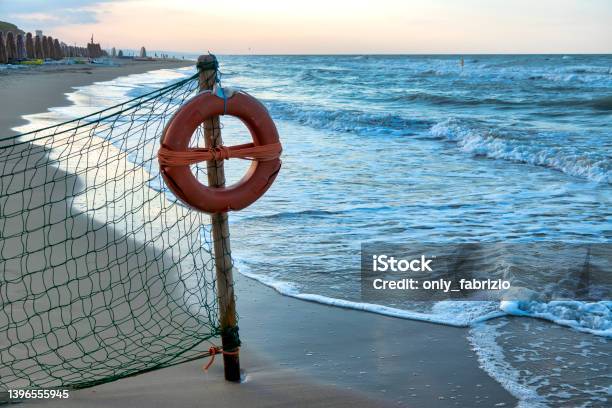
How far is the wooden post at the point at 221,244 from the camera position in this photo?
3.26 m

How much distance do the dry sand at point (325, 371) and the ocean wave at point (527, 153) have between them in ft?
21.9

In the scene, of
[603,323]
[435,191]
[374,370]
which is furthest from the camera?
[435,191]

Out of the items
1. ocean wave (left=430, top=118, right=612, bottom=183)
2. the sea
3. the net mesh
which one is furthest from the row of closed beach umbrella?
the net mesh

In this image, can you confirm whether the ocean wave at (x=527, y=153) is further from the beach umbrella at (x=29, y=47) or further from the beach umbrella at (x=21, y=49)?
the beach umbrella at (x=29, y=47)

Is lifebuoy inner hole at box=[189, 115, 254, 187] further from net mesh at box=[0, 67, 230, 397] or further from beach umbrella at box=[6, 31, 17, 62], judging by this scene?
beach umbrella at box=[6, 31, 17, 62]

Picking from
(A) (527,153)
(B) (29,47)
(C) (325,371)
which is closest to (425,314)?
(C) (325,371)

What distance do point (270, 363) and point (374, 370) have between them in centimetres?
57

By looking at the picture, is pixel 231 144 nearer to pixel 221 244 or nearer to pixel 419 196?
pixel 419 196

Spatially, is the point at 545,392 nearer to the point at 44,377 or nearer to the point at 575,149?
the point at 44,377

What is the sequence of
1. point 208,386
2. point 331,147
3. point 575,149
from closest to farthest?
point 208,386
point 575,149
point 331,147

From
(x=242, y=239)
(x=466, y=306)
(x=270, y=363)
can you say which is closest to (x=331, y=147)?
(x=242, y=239)

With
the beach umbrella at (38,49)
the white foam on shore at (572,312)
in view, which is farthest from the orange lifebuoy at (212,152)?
the beach umbrella at (38,49)

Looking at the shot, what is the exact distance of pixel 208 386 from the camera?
332cm

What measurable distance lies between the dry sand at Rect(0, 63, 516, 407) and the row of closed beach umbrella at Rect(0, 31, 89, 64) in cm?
3910
